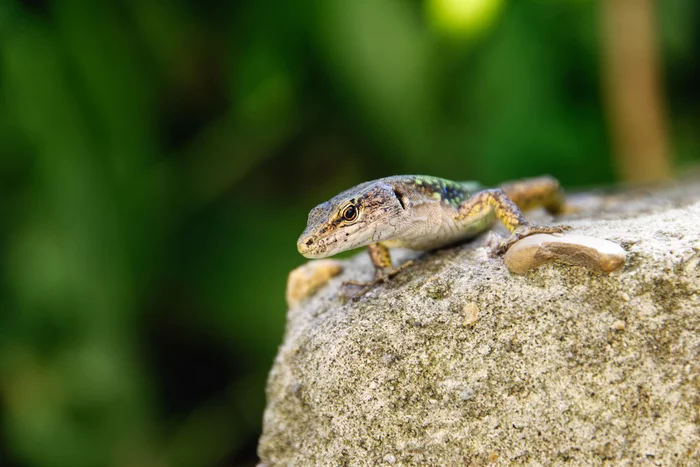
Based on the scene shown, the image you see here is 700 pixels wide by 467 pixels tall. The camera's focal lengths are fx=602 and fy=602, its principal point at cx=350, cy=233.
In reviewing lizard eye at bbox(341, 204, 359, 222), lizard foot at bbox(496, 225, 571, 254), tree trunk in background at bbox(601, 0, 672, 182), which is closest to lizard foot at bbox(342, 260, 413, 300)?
lizard eye at bbox(341, 204, 359, 222)

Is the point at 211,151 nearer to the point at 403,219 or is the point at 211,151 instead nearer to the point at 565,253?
the point at 403,219

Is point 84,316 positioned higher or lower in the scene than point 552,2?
lower

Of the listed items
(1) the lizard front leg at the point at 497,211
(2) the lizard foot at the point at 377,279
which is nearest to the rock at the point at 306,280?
(2) the lizard foot at the point at 377,279

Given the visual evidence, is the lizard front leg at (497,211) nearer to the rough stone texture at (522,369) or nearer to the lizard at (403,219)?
the lizard at (403,219)

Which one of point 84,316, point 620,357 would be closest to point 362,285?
point 620,357

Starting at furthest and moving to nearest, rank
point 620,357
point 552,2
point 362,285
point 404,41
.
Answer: point 552,2 → point 404,41 → point 362,285 → point 620,357

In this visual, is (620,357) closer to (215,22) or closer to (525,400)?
(525,400)
